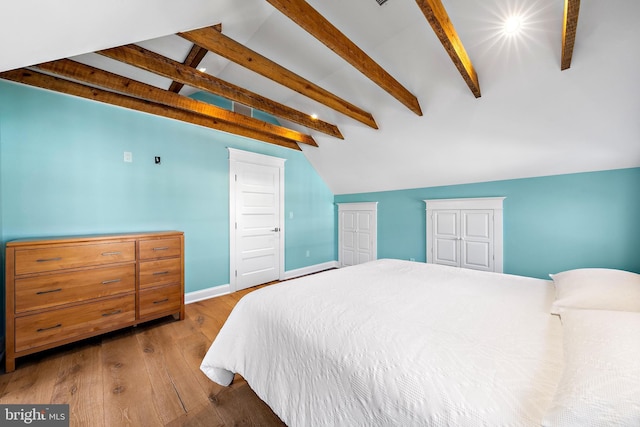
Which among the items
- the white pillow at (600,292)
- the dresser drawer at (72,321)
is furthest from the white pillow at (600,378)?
the dresser drawer at (72,321)

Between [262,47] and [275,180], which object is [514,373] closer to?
[262,47]

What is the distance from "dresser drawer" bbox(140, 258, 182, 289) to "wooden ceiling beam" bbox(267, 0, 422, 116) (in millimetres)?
2434

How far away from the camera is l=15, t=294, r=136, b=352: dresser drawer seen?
1.81 meters

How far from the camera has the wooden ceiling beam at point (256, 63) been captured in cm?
168

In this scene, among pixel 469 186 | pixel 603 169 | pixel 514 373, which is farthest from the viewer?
pixel 469 186

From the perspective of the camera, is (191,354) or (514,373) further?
(191,354)

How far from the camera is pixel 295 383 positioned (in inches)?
43.0

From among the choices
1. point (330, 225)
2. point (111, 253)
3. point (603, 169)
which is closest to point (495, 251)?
point (603, 169)

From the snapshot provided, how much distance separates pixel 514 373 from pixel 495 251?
2.95 m

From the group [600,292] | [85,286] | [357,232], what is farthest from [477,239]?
[85,286]

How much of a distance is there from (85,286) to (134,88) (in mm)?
1854

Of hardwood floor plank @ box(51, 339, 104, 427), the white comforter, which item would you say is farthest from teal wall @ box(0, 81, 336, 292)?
the white comforter

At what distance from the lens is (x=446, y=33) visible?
1.52 meters

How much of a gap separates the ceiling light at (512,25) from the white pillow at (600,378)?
203 centimetres
